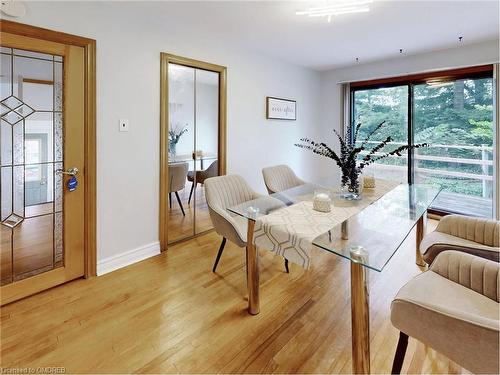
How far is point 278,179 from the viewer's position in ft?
10.0

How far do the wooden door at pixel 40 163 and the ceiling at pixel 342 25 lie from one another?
107 centimetres

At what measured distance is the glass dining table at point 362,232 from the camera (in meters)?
1.24

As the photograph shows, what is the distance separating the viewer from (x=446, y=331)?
1016mm

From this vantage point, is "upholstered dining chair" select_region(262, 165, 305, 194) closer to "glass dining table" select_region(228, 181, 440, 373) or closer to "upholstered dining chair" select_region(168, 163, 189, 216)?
"glass dining table" select_region(228, 181, 440, 373)

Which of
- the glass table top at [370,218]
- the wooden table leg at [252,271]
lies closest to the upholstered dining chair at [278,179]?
the glass table top at [370,218]

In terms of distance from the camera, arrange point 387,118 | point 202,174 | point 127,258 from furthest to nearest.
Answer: point 387,118 < point 202,174 < point 127,258

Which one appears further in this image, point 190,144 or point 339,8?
point 190,144

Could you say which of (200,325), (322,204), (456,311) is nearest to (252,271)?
(200,325)

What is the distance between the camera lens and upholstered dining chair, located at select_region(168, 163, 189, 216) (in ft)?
9.99

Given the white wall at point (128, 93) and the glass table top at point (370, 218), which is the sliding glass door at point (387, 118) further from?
the white wall at point (128, 93)

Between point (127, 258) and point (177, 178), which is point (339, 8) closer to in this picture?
point (177, 178)

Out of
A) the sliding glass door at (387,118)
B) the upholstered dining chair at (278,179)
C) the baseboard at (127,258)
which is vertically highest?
the sliding glass door at (387,118)

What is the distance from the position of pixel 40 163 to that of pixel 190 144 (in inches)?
57.4

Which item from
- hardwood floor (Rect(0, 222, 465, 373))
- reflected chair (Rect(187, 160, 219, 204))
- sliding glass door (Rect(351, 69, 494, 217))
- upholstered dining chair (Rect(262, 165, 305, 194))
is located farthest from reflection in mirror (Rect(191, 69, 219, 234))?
sliding glass door (Rect(351, 69, 494, 217))
